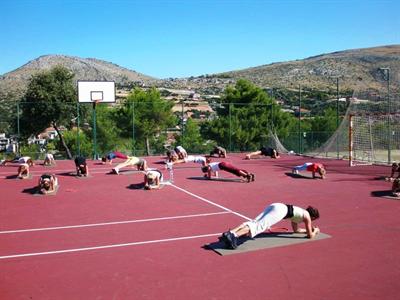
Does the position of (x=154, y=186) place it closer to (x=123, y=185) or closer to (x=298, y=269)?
(x=123, y=185)

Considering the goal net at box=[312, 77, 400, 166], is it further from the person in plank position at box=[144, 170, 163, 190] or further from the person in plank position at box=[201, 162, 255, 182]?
the person in plank position at box=[144, 170, 163, 190]

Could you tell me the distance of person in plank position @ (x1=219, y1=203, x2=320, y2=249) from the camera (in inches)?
328

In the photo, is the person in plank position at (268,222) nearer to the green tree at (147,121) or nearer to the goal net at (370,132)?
the goal net at (370,132)

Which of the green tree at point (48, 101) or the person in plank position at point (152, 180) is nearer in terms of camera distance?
the person in plank position at point (152, 180)

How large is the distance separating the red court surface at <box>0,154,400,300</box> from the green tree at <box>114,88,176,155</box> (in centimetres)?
2202

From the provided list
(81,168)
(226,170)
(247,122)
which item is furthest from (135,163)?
(247,122)

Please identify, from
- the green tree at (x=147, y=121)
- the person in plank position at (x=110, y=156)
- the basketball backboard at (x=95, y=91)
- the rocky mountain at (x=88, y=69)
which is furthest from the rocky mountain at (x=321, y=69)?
the person in plank position at (x=110, y=156)

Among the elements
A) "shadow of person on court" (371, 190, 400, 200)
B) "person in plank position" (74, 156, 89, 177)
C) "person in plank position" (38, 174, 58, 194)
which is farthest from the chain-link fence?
"shadow of person on court" (371, 190, 400, 200)

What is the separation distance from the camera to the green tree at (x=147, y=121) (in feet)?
126

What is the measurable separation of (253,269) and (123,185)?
10.5 meters

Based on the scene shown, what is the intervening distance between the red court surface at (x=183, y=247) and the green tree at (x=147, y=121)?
72.3 ft

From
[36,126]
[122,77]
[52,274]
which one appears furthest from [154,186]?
[122,77]

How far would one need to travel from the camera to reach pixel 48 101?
122 feet

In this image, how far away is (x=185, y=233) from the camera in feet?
32.5
